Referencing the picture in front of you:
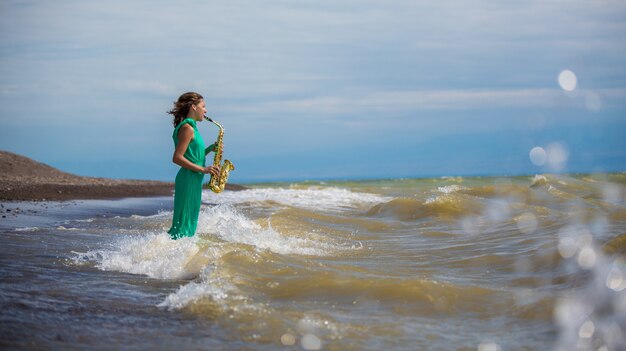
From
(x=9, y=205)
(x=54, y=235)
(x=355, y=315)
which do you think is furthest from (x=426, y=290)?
(x=9, y=205)

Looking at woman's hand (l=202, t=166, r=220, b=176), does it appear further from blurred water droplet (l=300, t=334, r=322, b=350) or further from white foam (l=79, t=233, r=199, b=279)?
blurred water droplet (l=300, t=334, r=322, b=350)

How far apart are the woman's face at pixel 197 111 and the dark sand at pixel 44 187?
519 inches

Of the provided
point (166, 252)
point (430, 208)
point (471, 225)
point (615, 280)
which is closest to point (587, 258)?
point (615, 280)

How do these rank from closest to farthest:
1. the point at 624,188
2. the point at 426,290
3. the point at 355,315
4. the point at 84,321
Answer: the point at 84,321, the point at 355,315, the point at 426,290, the point at 624,188

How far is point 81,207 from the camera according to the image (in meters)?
20.8

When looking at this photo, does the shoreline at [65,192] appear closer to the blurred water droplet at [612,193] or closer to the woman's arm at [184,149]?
the woman's arm at [184,149]

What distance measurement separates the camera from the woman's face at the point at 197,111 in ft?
31.0

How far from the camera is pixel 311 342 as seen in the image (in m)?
6.18

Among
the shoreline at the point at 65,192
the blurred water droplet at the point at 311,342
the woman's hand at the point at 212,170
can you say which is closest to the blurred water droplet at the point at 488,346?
the blurred water droplet at the point at 311,342

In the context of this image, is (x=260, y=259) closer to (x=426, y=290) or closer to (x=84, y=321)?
(x=426, y=290)

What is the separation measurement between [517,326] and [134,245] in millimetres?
5513

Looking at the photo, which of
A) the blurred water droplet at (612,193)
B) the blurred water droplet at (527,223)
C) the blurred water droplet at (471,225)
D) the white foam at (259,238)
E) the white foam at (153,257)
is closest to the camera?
the white foam at (153,257)

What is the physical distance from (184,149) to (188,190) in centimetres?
57

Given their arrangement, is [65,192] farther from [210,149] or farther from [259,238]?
[210,149]
